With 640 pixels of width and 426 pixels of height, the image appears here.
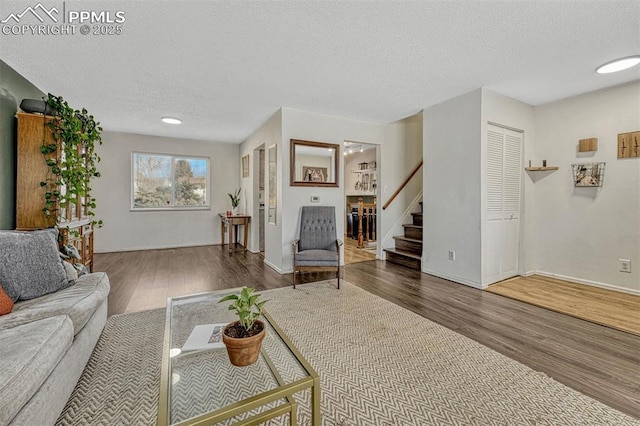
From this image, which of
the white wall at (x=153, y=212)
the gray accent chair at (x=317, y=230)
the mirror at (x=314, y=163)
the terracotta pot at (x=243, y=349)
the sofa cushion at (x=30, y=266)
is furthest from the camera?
the white wall at (x=153, y=212)

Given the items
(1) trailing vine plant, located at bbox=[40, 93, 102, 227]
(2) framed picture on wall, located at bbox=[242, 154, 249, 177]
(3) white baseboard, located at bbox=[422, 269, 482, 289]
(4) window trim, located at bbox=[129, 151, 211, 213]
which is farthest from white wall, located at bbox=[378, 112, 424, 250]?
(1) trailing vine plant, located at bbox=[40, 93, 102, 227]

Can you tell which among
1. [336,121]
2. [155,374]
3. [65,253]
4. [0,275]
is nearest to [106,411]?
[155,374]

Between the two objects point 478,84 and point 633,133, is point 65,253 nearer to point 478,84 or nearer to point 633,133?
point 478,84

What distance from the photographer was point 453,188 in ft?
12.3

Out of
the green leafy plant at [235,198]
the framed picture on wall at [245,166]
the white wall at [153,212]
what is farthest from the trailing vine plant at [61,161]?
the green leafy plant at [235,198]

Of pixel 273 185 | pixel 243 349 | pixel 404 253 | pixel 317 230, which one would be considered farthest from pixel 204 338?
pixel 404 253

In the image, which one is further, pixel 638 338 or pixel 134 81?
pixel 134 81

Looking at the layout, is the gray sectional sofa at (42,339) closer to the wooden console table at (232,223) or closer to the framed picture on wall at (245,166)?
the wooden console table at (232,223)

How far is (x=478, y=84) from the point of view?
3.28 metres

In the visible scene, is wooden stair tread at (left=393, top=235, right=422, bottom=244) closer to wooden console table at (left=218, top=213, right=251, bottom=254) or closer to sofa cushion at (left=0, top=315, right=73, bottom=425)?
wooden console table at (left=218, top=213, right=251, bottom=254)

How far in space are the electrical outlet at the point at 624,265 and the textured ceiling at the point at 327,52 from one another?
2.16m

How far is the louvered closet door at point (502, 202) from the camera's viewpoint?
140 inches

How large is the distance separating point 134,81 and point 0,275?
2.41 meters

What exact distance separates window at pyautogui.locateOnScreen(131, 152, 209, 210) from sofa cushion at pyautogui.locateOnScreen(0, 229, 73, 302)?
4430 millimetres
